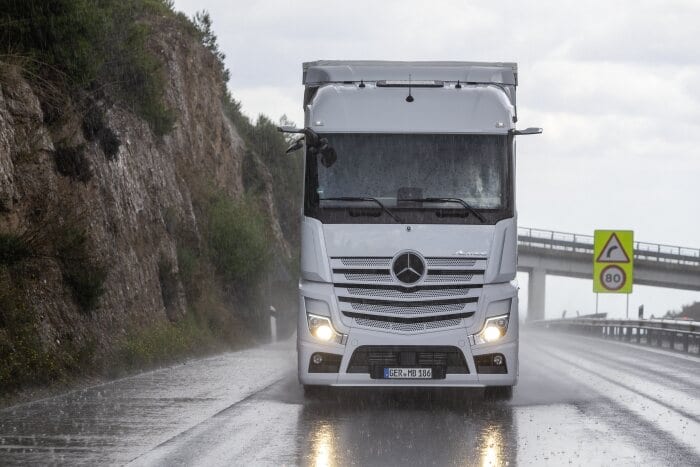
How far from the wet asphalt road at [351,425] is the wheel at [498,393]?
10 centimetres

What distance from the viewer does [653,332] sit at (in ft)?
120

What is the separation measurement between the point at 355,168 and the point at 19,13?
400 inches

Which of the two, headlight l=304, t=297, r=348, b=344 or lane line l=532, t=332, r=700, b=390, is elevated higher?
headlight l=304, t=297, r=348, b=344

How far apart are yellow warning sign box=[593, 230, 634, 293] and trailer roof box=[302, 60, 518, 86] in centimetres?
2582

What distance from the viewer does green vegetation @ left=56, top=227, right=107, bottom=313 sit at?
19719mm

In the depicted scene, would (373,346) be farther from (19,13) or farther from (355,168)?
(19,13)

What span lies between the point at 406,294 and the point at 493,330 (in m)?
1.11

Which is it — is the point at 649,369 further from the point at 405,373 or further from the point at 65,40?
the point at 65,40

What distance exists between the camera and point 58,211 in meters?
20.2

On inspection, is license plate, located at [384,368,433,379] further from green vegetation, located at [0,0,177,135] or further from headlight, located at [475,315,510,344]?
green vegetation, located at [0,0,177,135]

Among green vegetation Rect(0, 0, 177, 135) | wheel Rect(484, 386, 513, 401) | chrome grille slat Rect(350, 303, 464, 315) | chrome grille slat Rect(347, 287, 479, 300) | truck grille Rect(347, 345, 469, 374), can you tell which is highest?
green vegetation Rect(0, 0, 177, 135)

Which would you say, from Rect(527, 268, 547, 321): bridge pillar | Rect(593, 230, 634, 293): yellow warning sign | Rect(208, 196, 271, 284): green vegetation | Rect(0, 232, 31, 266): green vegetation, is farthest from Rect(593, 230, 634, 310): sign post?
Rect(527, 268, 547, 321): bridge pillar

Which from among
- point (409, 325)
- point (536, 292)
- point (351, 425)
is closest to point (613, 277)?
point (409, 325)

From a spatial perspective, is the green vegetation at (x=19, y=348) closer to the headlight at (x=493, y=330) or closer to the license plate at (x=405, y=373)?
the license plate at (x=405, y=373)
